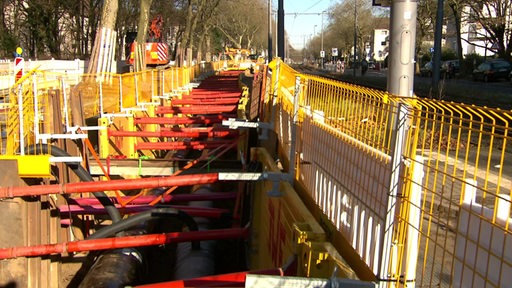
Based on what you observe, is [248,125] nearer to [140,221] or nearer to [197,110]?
[140,221]

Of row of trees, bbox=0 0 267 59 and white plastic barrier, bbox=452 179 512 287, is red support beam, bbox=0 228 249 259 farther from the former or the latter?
row of trees, bbox=0 0 267 59

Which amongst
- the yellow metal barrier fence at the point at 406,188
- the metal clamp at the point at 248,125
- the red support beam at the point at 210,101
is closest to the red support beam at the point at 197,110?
the red support beam at the point at 210,101

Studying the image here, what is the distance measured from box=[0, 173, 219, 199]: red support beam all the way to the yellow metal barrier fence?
1434 millimetres

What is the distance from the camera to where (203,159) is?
9.42 metres

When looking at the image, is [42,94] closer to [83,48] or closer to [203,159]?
[203,159]

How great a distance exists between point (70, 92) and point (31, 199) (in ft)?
11.8

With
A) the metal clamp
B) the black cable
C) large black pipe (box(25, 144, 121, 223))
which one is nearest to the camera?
the black cable

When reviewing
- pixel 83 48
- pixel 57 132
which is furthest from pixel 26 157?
pixel 83 48

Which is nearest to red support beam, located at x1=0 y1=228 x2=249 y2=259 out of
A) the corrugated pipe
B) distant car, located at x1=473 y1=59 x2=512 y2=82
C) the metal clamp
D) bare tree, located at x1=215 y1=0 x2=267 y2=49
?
the corrugated pipe

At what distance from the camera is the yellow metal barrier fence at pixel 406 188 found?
2.39 m

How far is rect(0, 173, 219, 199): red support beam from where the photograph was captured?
5.38 metres

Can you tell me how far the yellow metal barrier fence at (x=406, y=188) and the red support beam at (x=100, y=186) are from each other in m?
1.43

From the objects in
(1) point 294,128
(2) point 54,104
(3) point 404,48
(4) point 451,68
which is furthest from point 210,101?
(4) point 451,68

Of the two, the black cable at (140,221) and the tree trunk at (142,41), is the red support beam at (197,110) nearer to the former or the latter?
the tree trunk at (142,41)
